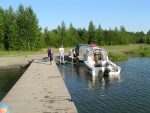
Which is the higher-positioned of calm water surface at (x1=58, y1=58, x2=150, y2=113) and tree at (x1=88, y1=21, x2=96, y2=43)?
tree at (x1=88, y1=21, x2=96, y2=43)

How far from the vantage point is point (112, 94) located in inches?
653

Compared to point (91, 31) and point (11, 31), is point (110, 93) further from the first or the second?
point (91, 31)

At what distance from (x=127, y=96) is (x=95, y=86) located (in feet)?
12.6

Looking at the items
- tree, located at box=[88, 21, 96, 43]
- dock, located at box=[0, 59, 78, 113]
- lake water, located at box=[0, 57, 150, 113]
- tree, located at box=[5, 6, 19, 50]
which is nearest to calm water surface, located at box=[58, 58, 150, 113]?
lake water, located at box=[0, 57, 150, 113]

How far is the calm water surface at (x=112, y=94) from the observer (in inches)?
530

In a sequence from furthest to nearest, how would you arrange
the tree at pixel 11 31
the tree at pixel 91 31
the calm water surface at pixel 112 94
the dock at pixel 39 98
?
the tree at pixel 91 31
the tree at pixel 11 31
the calm water surface at pixel 112 94
the dock at pixel 39 98

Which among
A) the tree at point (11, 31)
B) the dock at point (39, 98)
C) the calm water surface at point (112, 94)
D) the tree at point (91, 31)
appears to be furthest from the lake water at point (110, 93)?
the tree at point (91, 31)

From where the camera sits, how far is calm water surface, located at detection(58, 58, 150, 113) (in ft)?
44.1

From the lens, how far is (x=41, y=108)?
444 inches

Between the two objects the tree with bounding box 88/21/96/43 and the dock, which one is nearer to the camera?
the dock

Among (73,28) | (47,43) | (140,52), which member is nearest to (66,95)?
(140,52)

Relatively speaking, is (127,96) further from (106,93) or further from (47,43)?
(47,43)

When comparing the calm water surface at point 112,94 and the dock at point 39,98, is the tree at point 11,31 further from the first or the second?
the dock at point 39,98

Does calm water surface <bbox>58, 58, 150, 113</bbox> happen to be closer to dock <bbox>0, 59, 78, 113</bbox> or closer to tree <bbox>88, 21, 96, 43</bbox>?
dock <bbox>0, 59, 78, 113</bbox>
